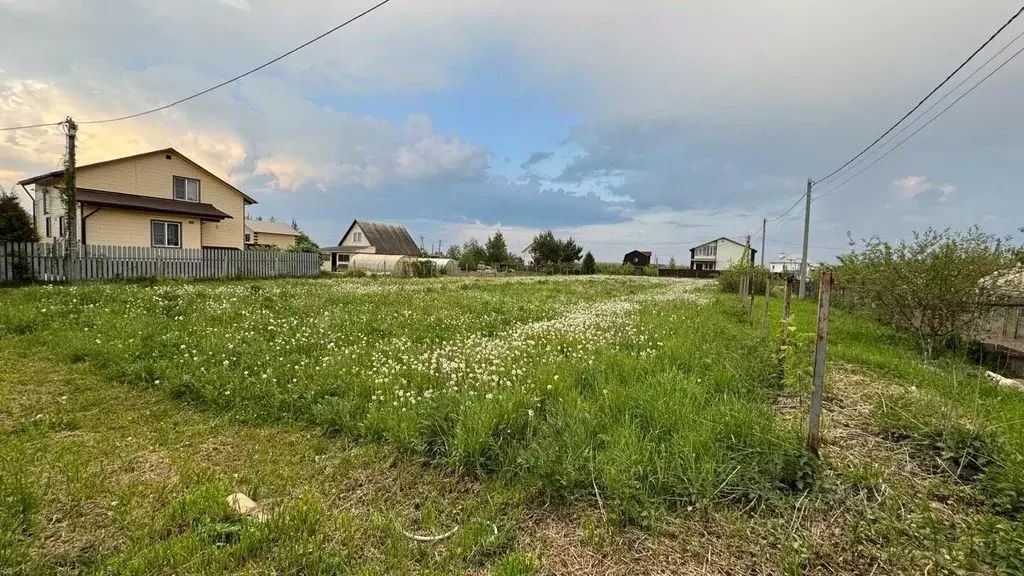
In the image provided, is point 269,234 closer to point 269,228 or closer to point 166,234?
point 269,228

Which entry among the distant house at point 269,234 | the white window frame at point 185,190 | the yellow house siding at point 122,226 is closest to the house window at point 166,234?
the yellow house siding at point 122,226

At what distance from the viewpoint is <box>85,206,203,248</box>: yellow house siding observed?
2439cm

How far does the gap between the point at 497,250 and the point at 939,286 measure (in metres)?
61.8

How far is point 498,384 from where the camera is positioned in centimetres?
496

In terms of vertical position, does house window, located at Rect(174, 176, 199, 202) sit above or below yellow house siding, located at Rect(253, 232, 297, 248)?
above

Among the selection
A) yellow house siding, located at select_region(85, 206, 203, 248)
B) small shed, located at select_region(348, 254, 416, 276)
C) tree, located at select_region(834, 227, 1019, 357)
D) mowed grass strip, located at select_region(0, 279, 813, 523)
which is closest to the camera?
mowed grass strip, located at select_region(0, 279, 813, 523)

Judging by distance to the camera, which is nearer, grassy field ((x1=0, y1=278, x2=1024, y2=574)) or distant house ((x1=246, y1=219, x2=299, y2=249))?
grassy field ((x1=0, y1=278, x2=1024, y2=574))

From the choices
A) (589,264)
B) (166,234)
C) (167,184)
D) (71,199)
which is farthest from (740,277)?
(589,264)

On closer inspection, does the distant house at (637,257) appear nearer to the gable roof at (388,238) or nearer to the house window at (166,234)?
the gable roof at (388,238)

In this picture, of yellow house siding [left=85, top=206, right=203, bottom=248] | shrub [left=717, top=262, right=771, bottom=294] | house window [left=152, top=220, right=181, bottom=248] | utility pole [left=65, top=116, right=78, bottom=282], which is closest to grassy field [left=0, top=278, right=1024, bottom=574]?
utility pole [left=65, top=116, right=78, bottom=282]

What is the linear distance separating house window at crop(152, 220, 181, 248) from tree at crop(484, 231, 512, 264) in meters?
44.7

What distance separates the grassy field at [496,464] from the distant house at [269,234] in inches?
2074

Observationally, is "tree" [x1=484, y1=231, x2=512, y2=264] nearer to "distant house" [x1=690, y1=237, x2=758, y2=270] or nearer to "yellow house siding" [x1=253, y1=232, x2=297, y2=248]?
"yellow house siding" [x1=253, y1=232, x2=297, y2=248]

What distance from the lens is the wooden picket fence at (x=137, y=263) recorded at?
53.1 ft
